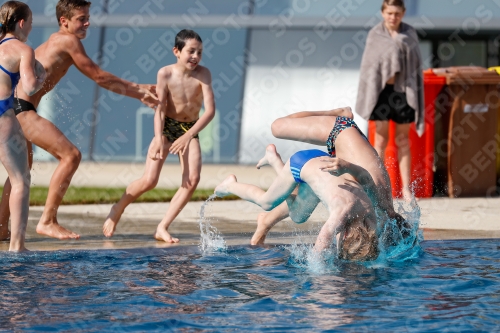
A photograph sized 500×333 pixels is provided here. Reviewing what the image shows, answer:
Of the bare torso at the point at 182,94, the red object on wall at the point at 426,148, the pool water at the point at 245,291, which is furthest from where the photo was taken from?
the red object on wall at the point at 426,148

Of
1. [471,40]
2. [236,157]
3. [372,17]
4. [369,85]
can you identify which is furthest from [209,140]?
[369,85]

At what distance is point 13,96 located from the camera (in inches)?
212

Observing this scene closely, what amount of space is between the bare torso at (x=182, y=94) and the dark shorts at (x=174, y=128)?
1.2 inches

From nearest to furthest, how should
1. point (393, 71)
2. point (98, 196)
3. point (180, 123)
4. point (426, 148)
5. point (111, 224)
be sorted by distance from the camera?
point (111, 224) → point (180, 123) → point (393, 71) → point (98, 196) → point (426, 148)

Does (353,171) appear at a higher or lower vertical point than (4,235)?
higher

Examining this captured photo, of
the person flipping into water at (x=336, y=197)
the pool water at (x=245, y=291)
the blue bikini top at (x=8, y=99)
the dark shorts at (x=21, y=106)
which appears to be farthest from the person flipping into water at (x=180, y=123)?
the blue bikini top at (x=8, y=99)

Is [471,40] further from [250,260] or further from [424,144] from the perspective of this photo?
[250,260]

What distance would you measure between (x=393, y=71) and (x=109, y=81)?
292 centimetres

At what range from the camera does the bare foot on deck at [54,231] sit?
6.18 m

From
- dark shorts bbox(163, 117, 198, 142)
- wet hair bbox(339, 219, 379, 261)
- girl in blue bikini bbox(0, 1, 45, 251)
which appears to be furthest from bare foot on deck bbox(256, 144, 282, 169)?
girl in blue bikini bbox(0, 1, 45, 251)

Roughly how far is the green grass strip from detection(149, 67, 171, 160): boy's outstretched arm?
7.43ft

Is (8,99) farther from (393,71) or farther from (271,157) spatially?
(393,71)

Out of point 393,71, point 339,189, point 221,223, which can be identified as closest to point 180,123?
point 221,223

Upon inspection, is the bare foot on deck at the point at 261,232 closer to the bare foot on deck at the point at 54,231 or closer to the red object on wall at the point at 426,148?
the bare foot on deck at the point at 54,231
